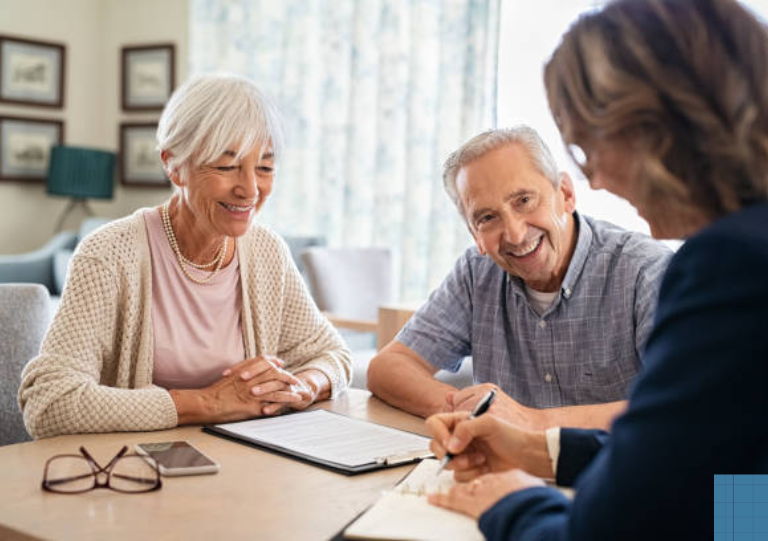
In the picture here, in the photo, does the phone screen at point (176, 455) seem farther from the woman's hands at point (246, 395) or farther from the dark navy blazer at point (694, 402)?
the dark navy blazer at point (694, 402)

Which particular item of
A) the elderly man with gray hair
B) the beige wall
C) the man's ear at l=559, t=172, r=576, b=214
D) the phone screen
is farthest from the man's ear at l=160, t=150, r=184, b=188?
the beige wall

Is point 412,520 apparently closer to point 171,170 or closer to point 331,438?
point 331,438

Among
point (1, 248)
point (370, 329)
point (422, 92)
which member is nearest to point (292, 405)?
point (370, 329)

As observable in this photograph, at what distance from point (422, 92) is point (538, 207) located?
3157 millimetres

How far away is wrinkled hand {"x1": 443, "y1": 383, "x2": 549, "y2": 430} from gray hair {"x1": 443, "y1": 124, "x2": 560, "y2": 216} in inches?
19.0

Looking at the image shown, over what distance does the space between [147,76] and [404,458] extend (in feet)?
17.7

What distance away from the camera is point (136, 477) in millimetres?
1058

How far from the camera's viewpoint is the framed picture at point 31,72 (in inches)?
224

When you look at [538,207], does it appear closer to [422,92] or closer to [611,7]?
[611,7]

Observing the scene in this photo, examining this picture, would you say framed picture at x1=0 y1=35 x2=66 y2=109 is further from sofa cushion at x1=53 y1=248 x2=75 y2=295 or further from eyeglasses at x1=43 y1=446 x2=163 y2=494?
eyeglasses at x1=43 y1=446 x2=163 y2=494

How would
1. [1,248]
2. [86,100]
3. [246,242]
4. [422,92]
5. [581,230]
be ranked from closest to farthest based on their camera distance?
[581,230] → [246,242] → [422,92] → [1,248] → [86,100]

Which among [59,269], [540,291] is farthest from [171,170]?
[59,269]

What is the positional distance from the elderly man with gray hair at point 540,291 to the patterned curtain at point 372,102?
279 centimetres

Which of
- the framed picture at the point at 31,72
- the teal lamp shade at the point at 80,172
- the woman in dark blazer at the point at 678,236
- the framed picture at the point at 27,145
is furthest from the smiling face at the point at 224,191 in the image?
the framed picture at the point at 31,72
